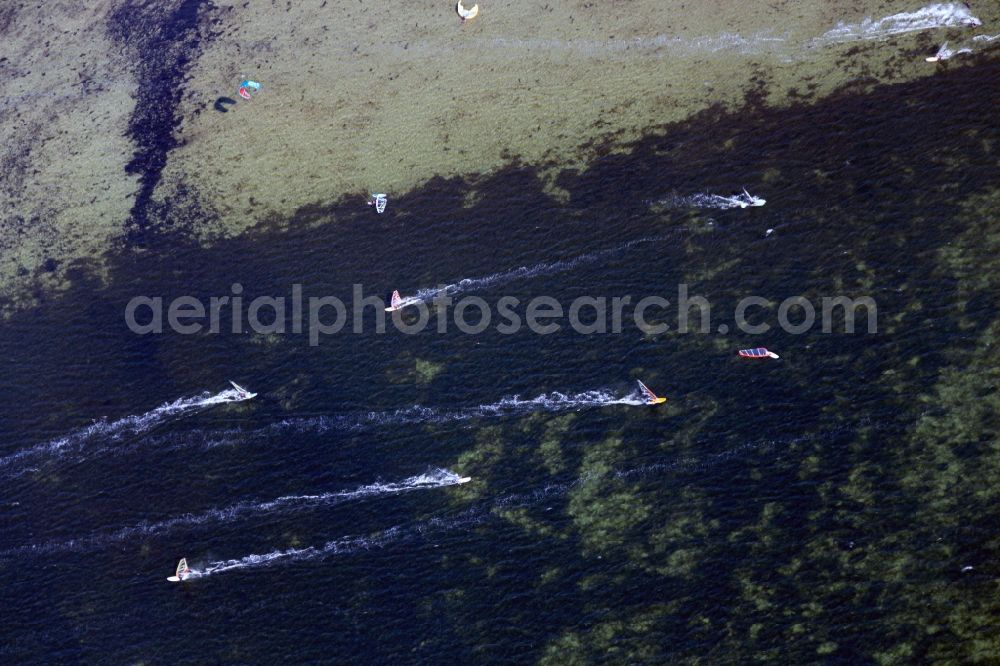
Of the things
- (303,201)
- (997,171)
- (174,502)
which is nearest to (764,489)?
(997,171)

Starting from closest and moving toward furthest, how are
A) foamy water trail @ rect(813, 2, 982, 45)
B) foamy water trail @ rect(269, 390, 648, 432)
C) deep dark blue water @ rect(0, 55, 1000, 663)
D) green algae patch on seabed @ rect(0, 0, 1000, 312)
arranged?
1. deep dark blue water @ rect(0, 55, 1000, 663)
2. foamy water trail @ rect(269, 390, 648, 432)
3. green algae patch on seabed @ rect(0, 0, 1000, 312)
4. foamy water trail @ rect(813, 2, 982, 45)

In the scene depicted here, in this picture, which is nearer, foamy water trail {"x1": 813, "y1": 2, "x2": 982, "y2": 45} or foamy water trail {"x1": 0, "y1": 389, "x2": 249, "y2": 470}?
foamy water trail {"x1": 0, "y1": 389, "x2": 249, "y2": 470}

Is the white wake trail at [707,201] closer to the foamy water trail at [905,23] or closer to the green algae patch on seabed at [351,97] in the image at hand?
the green algae patch on seabed at [351,97]

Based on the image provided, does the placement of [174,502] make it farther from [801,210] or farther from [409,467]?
[801,210]

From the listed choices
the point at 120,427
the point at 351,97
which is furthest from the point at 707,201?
the point at 120,427

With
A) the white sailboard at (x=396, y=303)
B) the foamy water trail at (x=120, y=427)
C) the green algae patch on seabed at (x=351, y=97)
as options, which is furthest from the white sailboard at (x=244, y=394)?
the green algae patch on seabed at (x=351, y=97)

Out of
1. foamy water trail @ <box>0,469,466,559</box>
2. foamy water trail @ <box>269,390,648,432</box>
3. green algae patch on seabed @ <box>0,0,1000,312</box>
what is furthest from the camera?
green algae patch on seabed @ <box>0,0,1000,312</box>

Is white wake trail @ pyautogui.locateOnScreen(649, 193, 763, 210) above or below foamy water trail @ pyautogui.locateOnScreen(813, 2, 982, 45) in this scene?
below

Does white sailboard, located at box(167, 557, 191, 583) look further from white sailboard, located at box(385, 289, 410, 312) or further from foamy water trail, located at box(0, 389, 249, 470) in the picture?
white sailboard, located at box(385, 289, 410, 312)

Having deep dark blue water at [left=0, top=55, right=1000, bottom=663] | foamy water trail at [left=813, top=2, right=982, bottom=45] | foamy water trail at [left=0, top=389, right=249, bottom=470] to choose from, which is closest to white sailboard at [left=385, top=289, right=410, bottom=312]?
deep dark blue water at [left=0, top=55, right=1000, bottom=663]
